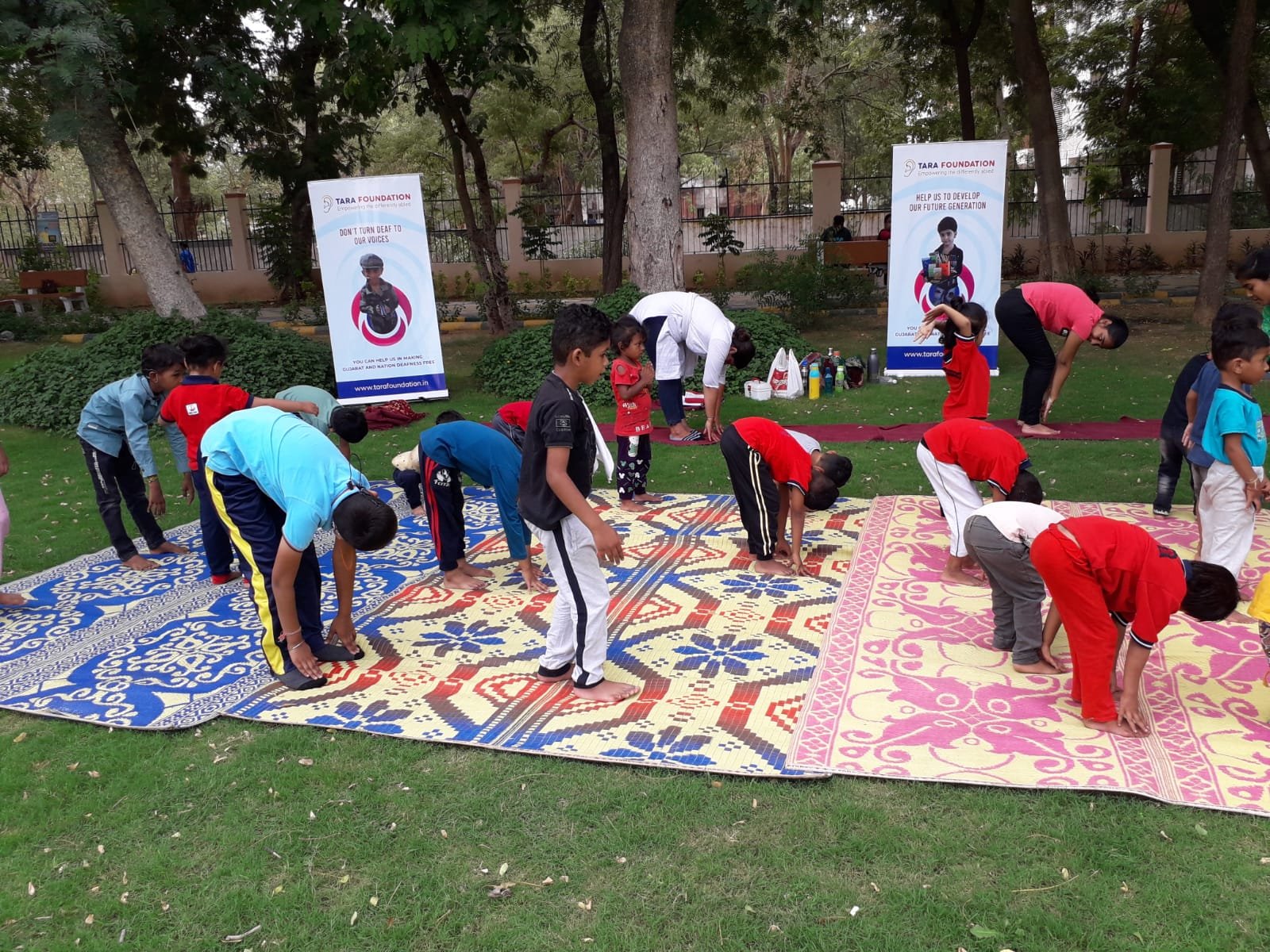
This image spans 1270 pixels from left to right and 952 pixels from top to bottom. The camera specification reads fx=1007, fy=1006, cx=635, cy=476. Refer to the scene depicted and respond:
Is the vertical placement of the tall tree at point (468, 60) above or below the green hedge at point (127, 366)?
above

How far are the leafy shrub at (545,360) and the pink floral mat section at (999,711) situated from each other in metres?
5.53

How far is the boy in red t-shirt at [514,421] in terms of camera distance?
19.7ft

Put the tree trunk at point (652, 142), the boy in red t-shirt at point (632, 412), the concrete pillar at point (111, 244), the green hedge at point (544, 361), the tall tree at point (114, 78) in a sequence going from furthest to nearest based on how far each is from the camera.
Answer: the concrete pillar at point (111, 244)
the tree trunk at point (652, 142)
the green hedge at point (544, 361)
the tall tree at point (114, 78)
the boy in red t-shirt at point (632, 412)

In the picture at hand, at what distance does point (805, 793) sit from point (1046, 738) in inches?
39.0

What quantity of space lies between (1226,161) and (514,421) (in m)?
10.4

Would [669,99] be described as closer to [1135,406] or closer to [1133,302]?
[1135,406]

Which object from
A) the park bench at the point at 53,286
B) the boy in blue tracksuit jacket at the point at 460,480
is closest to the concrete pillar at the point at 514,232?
the park bench at the point at 53,286

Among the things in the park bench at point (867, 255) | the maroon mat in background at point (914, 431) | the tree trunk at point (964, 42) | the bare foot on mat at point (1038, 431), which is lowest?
the maroon mat in background at point (914, 431)

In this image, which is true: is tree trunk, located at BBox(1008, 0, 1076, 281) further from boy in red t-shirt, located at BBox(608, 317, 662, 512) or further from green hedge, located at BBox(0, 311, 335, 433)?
green hedge, located at BBox(0, 311, 335, 433)

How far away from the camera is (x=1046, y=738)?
3.79 m

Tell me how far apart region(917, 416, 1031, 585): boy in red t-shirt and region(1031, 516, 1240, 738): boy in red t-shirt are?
1138 mm

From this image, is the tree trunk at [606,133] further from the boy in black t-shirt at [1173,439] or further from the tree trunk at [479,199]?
the boy in black t-shirt at [1173,439]

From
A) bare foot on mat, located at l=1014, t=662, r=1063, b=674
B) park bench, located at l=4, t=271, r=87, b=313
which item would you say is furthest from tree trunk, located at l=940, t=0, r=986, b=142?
park bench, located at l=4, t=271, r=87, b=313

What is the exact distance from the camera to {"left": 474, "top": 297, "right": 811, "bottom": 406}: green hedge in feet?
34.9
